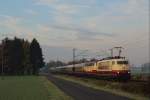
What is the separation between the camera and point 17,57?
544 feet

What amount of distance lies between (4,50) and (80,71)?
5286cm

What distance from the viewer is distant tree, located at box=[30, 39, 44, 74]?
186 m

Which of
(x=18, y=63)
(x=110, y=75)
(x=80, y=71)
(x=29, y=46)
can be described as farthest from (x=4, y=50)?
(x=110, y=75)

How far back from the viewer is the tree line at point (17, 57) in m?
164

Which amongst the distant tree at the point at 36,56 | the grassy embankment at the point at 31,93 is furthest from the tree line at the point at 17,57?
the grassy embankment at the point at 31,93

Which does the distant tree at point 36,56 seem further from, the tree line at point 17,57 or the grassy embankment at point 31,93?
the grassy embankment at point 31,93

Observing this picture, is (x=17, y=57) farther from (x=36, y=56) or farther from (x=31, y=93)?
(x=31, y=93)

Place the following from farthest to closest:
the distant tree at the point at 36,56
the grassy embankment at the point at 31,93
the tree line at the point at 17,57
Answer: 1. the distant tree at the point at 36,56
2. the tree line at the point at 17,57
3. the grassy embankment at the point at 31,93

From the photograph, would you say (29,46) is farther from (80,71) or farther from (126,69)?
(126,69)

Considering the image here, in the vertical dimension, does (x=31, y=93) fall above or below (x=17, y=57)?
below

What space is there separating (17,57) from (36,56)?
2380 centimetres

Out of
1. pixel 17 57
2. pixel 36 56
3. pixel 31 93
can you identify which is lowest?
pixel 31 93

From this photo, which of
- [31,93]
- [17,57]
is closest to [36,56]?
[17,57]

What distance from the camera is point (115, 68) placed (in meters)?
66.4
